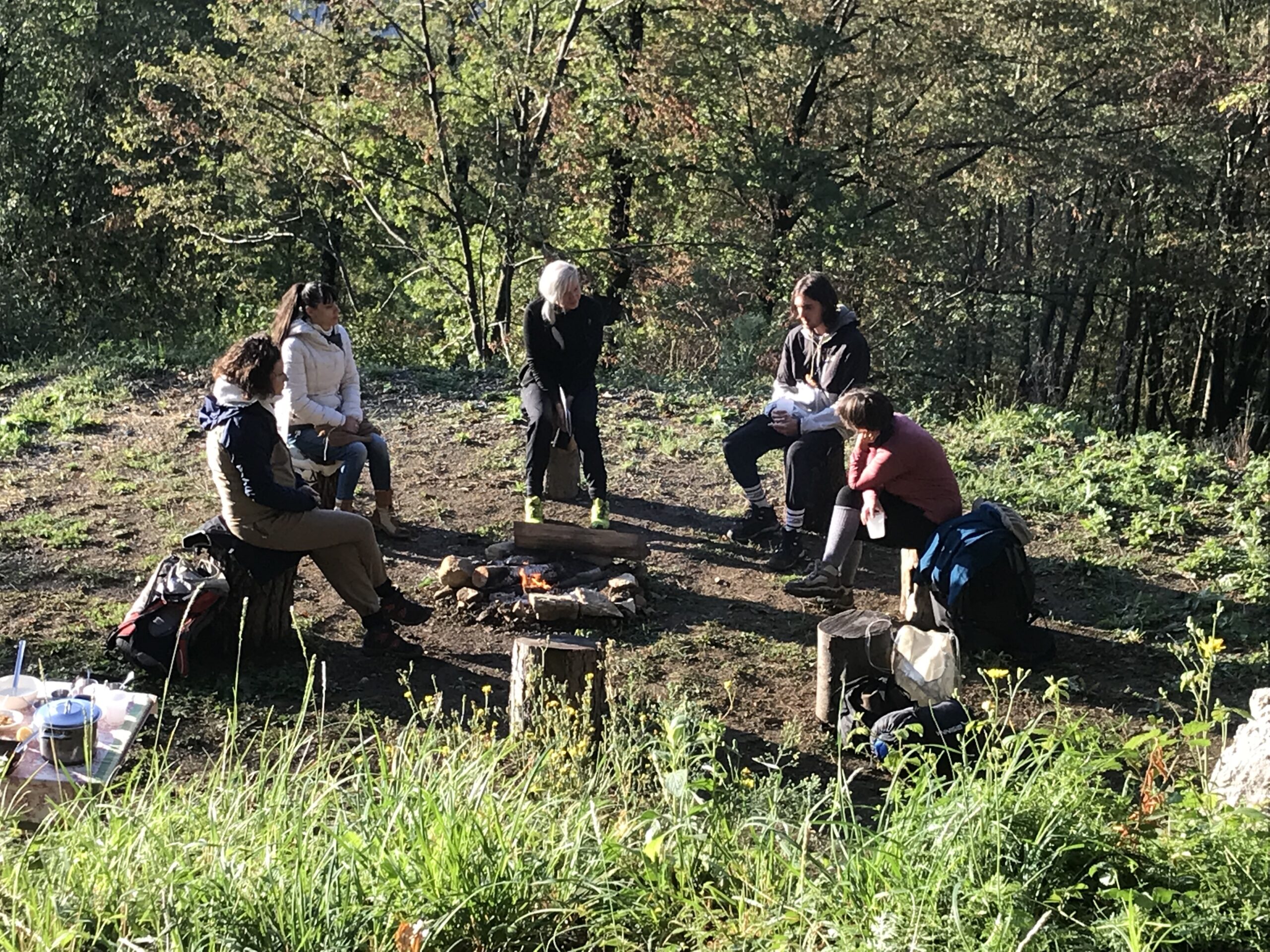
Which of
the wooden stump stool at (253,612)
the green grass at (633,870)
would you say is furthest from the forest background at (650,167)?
the green grass at (633,870)

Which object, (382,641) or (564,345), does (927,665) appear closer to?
(382,641)

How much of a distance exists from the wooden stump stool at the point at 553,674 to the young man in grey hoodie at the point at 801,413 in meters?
2.40

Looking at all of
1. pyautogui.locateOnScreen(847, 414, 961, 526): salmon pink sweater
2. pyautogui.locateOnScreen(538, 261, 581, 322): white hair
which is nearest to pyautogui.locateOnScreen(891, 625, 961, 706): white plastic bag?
pyautogui.locateOnScreen(847, 414, 961, 526): salmon pink sweater

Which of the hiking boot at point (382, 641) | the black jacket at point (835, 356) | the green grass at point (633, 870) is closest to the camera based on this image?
the green grass at point (633, 870)

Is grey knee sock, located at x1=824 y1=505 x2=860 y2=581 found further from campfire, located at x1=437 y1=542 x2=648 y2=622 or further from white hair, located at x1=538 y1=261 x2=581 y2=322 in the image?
white hair, located at x1=538 y1=261 x2=581 y2=322

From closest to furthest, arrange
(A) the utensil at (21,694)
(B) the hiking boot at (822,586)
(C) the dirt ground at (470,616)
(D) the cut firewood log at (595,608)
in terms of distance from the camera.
A: (A) the utensil at (21,694)
(C) the dirt ground at (470,616)
(D) the cut firewood log at (595,608)
(B) the hiking boot at (822,586)

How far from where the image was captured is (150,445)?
8.83 meters

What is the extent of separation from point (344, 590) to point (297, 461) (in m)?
1.37

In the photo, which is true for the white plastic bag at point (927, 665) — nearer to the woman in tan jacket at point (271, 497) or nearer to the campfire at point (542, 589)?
the campfire at point (542, 589)

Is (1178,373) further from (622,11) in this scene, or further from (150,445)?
(150,445)

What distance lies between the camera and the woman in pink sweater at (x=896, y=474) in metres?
5.60

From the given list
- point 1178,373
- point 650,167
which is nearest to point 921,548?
point 650,167

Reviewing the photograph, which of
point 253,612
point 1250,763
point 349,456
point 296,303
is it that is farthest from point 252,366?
point 1250,763

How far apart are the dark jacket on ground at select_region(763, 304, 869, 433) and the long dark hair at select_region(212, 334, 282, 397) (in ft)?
10.1
